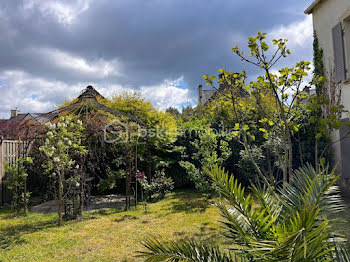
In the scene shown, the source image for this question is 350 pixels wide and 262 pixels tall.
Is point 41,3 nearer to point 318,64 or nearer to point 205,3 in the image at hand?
point 205,3

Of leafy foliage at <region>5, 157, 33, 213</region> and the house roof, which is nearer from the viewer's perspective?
leafy foliage at <region>5, 157, 33, 213</region>

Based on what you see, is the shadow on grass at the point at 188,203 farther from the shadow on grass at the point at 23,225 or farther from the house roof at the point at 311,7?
the house roof at the point at 311,7

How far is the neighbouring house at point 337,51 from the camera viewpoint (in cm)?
638

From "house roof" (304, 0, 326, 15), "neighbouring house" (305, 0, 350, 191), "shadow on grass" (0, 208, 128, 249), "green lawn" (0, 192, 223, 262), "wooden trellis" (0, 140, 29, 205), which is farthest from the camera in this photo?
"house roof" (304, 0, 326, 15)

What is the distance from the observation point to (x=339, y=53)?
6.60 m

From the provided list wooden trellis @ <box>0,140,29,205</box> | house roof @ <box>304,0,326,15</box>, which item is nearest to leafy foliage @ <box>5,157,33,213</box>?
wooden trellis @ <box>0,140,29,205</box>

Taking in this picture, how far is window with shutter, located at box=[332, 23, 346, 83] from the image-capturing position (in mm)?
6426

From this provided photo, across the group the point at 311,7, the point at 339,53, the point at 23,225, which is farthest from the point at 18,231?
the point at 311,7

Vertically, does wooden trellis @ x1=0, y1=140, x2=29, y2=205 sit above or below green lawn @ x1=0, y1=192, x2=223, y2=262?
above

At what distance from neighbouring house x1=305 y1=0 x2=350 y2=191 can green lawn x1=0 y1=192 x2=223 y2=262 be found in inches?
149

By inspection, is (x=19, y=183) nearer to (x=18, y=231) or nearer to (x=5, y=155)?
(x=5, y=155)

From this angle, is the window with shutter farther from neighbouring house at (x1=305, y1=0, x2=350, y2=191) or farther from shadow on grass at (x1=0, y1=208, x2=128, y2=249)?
shadow on grass at (x1=0, y1=208, x2=128, y2=249)

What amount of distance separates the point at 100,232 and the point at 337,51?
7.39 meters

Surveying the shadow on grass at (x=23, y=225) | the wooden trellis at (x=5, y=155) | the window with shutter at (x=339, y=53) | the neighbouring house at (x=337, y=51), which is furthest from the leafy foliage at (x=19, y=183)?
the window with shutter at (x=339, y=53)
